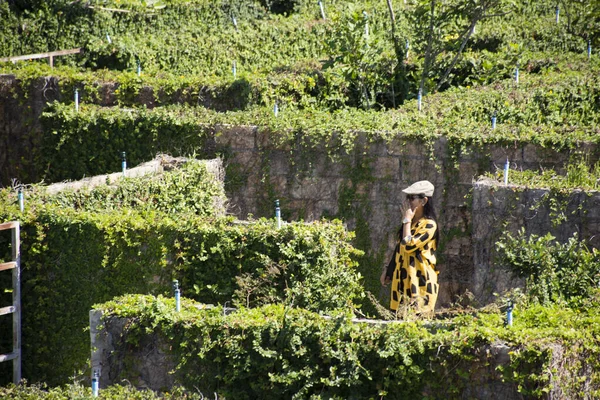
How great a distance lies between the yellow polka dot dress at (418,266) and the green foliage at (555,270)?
0.94 metres

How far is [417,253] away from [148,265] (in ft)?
8.65

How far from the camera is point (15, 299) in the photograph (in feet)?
39.4

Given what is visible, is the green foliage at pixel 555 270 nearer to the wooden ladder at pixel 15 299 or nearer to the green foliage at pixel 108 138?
the wooden ladder at pixel 15 299

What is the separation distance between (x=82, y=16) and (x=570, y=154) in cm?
1132

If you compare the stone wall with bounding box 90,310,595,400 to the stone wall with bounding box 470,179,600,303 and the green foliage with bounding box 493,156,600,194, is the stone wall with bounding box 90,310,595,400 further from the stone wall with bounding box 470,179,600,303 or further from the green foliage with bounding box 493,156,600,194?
the green foliage with bounding box 493,156,600,194

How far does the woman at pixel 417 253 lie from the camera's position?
38.2 ft

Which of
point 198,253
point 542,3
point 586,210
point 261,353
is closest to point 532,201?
point 586,210

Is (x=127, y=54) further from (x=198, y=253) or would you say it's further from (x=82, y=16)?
(x=198, y=253)

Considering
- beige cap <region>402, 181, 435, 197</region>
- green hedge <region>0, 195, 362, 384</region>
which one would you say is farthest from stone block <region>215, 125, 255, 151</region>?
beige cap <region>402, 181, 435, 197</region>

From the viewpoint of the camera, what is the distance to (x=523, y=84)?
16547 mm

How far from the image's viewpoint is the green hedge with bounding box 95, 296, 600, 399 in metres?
8.55

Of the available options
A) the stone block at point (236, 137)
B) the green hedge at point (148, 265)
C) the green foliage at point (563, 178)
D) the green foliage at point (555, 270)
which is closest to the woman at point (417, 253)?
the green hedge at point (148, 265)

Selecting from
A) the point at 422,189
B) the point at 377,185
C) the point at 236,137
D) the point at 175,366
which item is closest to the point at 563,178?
the point at 422,189

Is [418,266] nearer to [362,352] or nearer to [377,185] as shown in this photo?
[377,185]
